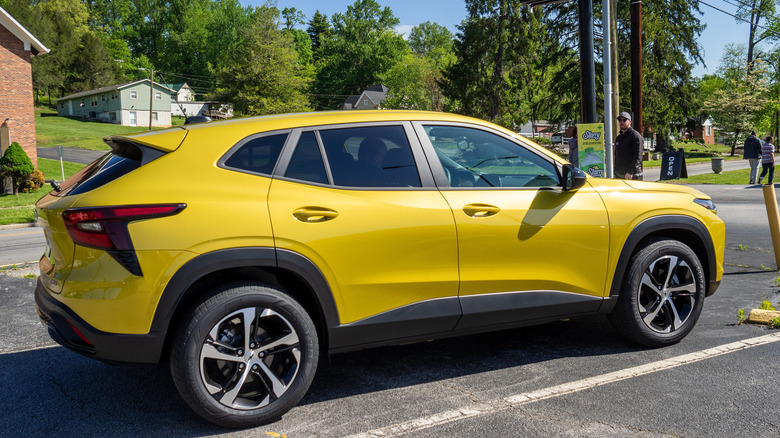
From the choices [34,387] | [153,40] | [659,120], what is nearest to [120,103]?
[153,40]

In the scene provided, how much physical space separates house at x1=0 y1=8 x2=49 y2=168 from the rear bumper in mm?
31863

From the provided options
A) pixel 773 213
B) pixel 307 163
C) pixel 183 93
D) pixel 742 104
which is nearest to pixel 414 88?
pixel 742 104

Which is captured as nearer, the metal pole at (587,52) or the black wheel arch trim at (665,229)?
the black wheel arch trim at (665,229)

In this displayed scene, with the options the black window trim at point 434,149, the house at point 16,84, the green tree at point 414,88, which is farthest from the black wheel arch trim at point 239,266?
the green tree at point 414,88

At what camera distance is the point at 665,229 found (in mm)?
4688

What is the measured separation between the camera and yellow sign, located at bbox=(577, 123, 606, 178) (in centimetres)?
1199

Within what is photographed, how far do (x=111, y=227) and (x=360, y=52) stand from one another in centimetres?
10540

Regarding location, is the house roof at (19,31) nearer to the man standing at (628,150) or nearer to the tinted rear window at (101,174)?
the man standing at (628,150)

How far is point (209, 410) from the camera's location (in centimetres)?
330

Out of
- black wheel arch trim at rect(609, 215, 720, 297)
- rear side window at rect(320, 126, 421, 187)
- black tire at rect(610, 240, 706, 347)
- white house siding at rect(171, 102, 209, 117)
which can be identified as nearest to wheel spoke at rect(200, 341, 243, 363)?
rear side window at rect(320, 126, 421, 187)

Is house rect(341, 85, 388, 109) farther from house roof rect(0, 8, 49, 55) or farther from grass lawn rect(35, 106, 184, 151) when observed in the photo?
house roof rect(0, 8, 49, 55)

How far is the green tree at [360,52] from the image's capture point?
104688 mm

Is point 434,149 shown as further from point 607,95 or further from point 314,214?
point 607,95

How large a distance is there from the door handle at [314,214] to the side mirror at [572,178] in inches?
65.4
